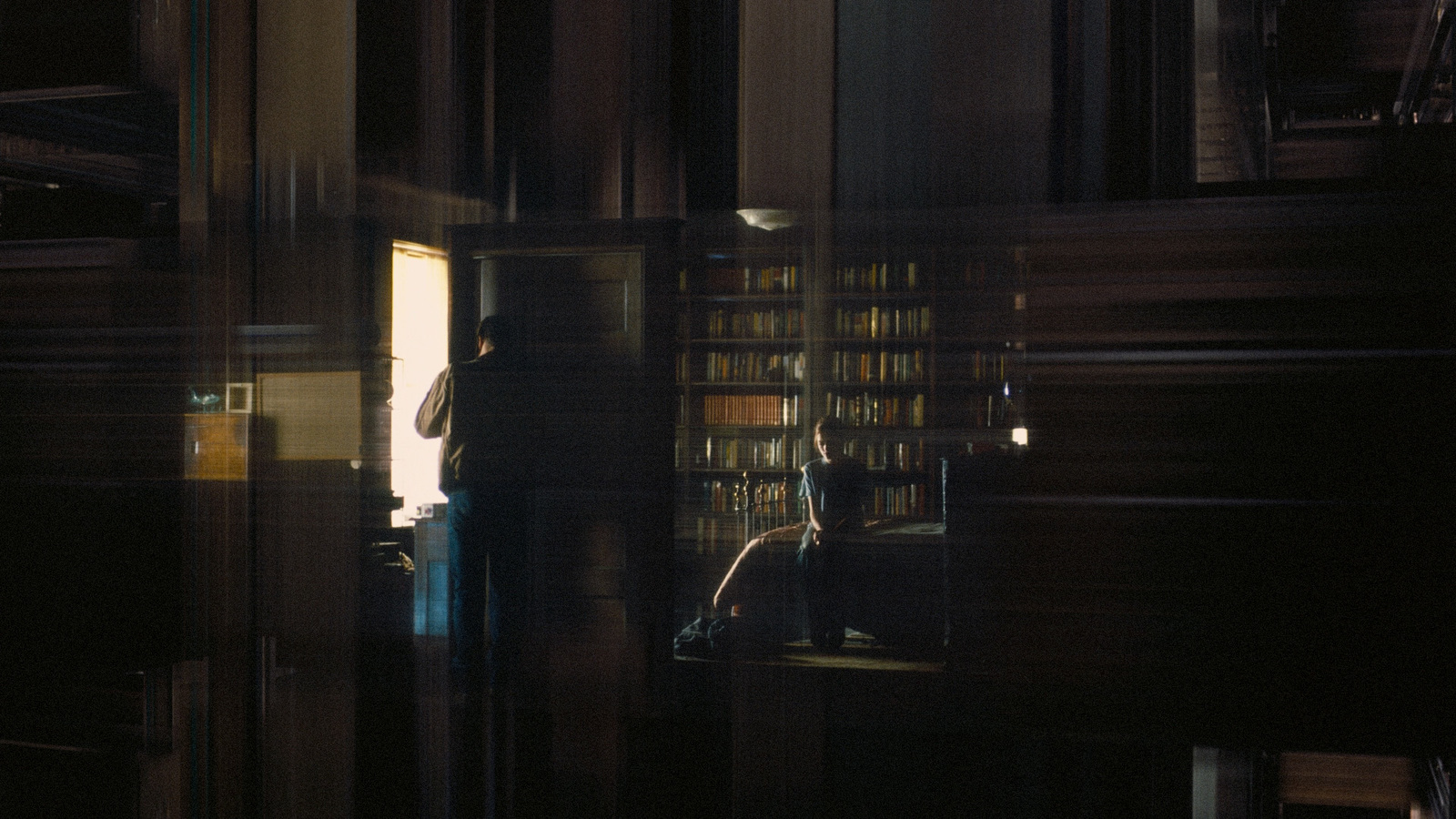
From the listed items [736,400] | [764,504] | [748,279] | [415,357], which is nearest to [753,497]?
[764,504]

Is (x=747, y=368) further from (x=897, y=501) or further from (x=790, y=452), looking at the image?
(x=897, y=501)

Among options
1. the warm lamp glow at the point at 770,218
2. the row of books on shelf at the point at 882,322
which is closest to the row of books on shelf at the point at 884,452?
the row of books on shelf at the point at 882,322

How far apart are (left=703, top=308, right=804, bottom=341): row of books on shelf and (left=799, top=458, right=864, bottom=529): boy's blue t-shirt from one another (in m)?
0.15

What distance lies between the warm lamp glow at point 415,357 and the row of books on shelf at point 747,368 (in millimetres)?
308

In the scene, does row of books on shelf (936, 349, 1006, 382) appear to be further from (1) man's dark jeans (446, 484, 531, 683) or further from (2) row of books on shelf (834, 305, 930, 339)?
(1) man's dark jeans (446, 484, 531, 683)

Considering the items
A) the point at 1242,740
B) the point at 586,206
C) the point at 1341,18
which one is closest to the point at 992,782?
the point at 1242,740

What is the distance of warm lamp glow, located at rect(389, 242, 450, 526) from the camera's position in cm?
102

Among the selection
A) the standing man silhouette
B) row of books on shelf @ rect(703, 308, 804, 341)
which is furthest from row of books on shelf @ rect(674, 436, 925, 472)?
the standing man silhouette

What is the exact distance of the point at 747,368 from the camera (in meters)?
0.89

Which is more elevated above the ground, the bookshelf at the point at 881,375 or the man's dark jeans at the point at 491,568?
the bookshelf at the point at 881,375

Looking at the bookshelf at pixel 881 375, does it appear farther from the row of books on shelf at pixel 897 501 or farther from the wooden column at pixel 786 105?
the wooden column at pixel 786 105

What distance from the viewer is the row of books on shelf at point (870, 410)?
890 millimetres

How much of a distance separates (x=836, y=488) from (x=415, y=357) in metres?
0.54

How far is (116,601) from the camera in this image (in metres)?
1.09
